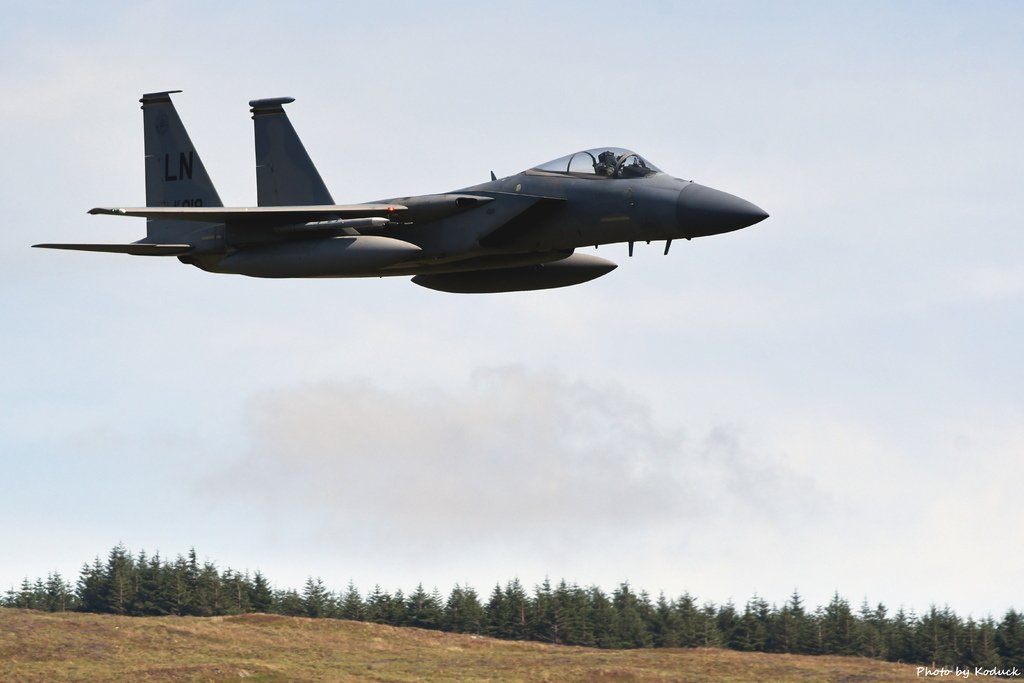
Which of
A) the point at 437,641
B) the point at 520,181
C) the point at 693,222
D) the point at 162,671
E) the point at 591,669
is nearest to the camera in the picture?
the point at 693,222

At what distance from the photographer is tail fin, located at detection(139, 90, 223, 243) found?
30.9m

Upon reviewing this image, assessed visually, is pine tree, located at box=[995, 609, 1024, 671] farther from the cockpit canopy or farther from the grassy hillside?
the cockpit canopy

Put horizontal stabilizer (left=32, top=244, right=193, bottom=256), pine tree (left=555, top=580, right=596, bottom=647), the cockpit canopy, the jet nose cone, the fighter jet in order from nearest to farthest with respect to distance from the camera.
A: 1. the jet nose cone
2. the fighter jet
3. the cockpit canopy
4. horizontal stabilizer (left=32, top=244, right=193, bottom=256)
5. pine tree (left=555, top=580, right=596, bottom=647)

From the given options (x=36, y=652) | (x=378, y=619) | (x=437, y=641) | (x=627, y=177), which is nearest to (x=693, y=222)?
(x=627, y=177)

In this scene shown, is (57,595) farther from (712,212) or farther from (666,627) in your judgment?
(712,212)

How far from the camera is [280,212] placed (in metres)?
25.8

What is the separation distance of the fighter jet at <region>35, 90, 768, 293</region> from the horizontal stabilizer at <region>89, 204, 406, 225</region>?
0.02 metres

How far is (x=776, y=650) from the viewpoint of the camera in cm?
7825

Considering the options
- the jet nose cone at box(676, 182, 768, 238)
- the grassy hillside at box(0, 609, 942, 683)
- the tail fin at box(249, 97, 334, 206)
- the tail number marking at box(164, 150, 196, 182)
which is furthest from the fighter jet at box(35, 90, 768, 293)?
the grassy hillside at box(0, 609, 942, 683)

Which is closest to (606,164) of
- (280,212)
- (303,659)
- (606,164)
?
(606,164)

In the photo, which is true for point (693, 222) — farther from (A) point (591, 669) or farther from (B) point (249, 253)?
(A) point (591, 669)

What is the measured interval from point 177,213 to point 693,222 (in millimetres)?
10432

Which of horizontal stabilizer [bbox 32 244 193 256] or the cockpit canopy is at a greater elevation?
the cockpit canopy

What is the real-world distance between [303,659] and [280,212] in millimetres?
29946
